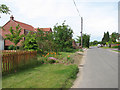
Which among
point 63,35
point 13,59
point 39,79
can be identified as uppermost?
point 63,35

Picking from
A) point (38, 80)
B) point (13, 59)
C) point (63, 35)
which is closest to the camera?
point (38, 80)

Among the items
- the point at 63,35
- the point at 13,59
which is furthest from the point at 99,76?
the point at 63,35

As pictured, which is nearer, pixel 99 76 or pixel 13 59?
pixel 99 76

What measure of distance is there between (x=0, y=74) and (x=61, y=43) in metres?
15.8

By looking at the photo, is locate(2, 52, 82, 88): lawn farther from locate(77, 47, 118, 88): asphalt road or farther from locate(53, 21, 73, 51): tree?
locate(53, 21, 73, 51): tree

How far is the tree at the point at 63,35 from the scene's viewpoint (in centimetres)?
2134

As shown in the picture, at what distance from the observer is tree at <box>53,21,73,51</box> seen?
21344mm

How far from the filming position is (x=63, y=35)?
21.8 metres

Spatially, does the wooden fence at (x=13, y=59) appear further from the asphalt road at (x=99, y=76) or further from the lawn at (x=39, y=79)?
the asphalt road at (x=99, y=76)

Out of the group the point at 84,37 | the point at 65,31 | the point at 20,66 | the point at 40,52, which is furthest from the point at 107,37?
the point at 20,66

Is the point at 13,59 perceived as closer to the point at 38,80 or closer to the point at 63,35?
the point at 38,80

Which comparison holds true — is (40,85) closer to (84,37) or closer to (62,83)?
(62,83)

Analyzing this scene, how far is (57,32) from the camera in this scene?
22.3m

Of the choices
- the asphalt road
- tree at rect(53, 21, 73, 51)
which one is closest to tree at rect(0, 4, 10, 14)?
the asphalt road
